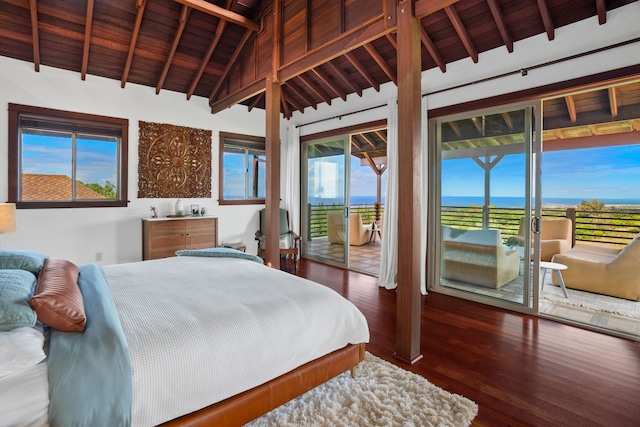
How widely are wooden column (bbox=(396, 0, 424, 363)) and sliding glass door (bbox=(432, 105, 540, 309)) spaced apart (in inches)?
68.4

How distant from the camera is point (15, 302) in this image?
1.33 metres

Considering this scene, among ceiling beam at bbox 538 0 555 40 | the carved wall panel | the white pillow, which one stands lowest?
the white pillow

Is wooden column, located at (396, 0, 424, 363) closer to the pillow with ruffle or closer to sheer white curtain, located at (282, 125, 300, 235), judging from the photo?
the pillow with ruffle

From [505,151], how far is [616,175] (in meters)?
4.43

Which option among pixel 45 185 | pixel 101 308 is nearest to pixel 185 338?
pixel 101 308

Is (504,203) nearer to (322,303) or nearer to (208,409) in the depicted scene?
(322,303)

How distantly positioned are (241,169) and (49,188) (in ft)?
9.28

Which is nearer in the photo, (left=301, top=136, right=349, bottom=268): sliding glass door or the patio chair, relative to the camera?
the patio chair

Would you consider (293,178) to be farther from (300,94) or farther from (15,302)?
(15,302)

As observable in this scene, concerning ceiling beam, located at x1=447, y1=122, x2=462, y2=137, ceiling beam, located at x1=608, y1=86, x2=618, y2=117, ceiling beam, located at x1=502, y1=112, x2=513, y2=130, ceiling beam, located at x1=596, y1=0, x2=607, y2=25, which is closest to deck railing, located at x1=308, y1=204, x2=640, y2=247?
ceiling beam, located at x1=608, y1=86, x2=618, y2=117

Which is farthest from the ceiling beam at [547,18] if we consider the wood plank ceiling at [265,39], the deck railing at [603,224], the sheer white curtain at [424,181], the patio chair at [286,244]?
the patio chair at [286,244]

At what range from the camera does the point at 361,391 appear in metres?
2.04

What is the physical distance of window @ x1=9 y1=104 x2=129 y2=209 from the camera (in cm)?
413

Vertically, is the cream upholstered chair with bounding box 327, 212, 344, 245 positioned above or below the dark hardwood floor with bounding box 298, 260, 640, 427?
above
